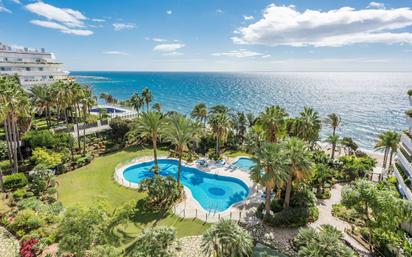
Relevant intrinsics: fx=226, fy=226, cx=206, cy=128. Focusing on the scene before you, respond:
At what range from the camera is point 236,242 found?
13289 millimetres

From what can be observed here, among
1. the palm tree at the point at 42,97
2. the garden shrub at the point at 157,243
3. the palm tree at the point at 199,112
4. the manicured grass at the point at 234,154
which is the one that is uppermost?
the palm tree at the point at 42,97

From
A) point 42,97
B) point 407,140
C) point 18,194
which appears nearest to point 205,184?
point 18,194

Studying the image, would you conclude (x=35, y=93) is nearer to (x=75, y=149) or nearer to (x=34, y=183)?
(x=75, y=149)

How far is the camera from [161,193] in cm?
2330

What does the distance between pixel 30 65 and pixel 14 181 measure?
4735 centimetres

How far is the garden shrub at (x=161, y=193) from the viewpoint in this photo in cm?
2327

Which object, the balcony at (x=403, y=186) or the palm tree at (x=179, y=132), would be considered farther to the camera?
the palm tree at (x=179, y=132)

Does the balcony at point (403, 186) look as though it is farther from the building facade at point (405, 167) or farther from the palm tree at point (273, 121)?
the palm tree at point (273, 121)

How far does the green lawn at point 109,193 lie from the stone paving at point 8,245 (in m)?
4.84

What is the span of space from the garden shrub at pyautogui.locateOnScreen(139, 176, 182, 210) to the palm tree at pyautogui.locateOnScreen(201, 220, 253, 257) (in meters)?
10.4

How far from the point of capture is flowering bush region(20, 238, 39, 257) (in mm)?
15591

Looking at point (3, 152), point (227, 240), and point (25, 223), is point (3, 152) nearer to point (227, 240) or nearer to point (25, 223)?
point (25, 223)

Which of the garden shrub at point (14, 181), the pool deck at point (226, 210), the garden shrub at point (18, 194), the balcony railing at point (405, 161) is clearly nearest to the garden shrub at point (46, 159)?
the garden shrub at point (14, 181)

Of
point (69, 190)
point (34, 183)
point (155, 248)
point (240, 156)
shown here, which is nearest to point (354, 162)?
point (240, 156)
